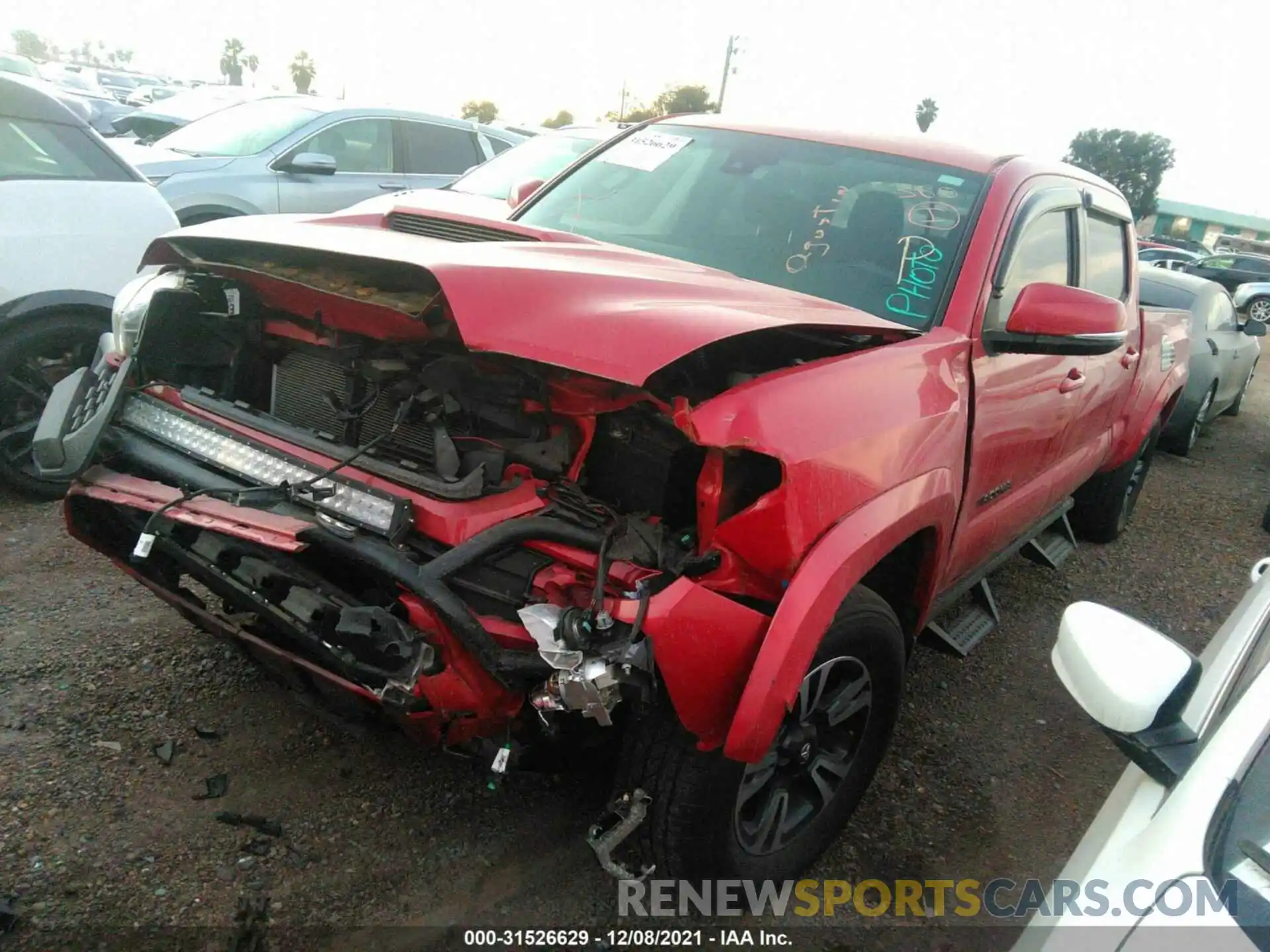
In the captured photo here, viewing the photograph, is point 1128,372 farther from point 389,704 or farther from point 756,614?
point 389,704

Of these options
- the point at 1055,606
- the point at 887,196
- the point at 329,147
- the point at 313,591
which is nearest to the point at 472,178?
the point at 329,147

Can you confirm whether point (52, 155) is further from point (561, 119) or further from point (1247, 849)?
point (561, 119)

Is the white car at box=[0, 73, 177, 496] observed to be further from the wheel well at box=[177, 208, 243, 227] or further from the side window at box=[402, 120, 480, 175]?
the side window at box=[402, 120, 480, 175]

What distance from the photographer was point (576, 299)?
2.07 m

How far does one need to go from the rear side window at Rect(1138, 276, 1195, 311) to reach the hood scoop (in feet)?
21.6

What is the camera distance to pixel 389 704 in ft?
6.54

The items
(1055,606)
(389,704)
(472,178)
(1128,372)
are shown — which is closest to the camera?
(389,704)

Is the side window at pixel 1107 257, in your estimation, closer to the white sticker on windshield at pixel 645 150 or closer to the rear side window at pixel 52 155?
the white sticker on windshield at pixel 645 150

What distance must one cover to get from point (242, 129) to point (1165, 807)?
25.8 feet

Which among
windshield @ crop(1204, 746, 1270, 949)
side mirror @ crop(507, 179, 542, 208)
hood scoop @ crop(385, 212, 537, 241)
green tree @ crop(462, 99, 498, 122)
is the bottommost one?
green tree @ crop(462, 99, 498, 122)

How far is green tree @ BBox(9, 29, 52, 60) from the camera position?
55312 mm

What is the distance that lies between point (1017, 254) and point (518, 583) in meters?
2.05

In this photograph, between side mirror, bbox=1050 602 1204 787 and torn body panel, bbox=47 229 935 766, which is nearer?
side mirror, bbox=1050 602 1204 787

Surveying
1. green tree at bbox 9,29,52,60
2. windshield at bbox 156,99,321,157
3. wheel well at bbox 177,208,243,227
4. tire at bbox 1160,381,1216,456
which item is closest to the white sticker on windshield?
wheel well at bbox 177,208,243,227
